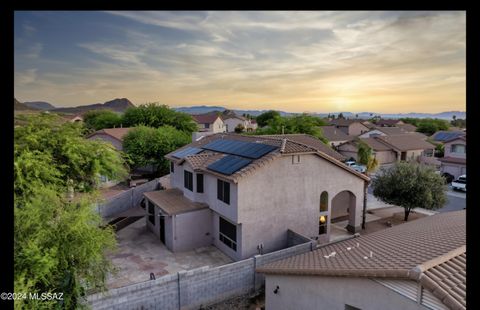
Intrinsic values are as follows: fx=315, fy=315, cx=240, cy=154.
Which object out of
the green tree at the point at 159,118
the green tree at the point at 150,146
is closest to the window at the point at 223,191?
the green tree at the point at 150,146

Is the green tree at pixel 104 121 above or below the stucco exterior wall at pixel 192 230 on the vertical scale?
above

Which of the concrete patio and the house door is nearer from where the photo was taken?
the concrete patio

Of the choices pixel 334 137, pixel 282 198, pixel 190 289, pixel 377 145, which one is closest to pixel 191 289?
pixel 190 289

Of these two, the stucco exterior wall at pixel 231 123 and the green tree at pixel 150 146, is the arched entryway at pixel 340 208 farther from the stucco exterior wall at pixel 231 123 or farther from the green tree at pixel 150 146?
the stucco exterior wall at pixel 231 123

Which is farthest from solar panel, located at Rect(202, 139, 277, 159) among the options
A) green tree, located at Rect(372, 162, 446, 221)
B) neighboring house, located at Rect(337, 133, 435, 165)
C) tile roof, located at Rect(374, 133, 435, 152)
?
tile roof, located at Rect(374, 133, 435, 152)

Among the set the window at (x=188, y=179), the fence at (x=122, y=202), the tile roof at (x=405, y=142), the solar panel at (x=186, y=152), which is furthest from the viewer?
the tile roof at (x=405, y=142)

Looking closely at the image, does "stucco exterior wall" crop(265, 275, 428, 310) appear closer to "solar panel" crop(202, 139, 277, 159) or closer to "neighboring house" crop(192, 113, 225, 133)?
"solar panel" crop(202, 139, 277, 159)

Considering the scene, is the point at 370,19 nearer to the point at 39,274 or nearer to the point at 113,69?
the point at 113,69
